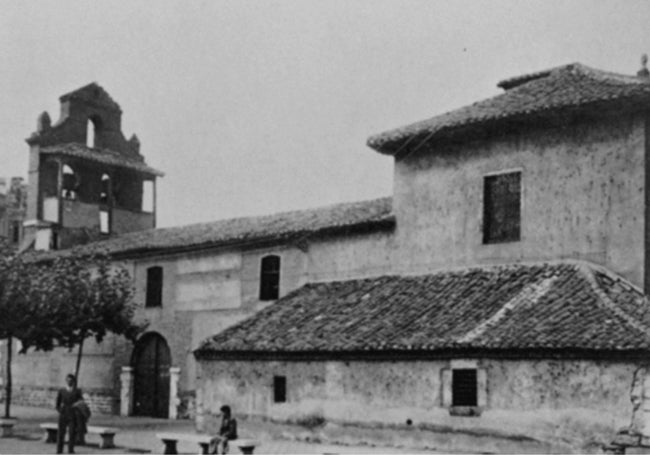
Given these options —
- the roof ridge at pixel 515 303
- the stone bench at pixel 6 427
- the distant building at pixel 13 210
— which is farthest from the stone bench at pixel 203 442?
the distant building at pixel 13 210

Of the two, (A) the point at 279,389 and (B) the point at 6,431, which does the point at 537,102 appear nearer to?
(A) the point at 279,389

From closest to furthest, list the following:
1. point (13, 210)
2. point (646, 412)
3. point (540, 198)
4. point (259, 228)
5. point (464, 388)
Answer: point (646, 412) < point (464, 388) < point (540, 198) < point (259, 228) < point (13, 210)

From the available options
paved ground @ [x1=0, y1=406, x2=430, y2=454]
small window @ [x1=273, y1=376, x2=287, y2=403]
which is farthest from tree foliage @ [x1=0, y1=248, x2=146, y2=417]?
small window @ [x1=273, y1=376, x2=287, y2=403]

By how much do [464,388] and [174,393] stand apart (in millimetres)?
11699

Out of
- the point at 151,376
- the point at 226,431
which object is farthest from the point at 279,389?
the point at 151,376

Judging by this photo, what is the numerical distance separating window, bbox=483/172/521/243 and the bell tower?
1746 centimetres

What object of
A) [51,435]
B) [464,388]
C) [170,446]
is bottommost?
[51,435]

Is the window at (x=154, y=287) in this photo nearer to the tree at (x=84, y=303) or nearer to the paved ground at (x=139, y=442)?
the tree at (x=84, y=303)

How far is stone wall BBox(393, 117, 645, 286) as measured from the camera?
17.9 meters

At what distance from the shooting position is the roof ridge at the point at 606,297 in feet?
50.6

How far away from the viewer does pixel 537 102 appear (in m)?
18.9

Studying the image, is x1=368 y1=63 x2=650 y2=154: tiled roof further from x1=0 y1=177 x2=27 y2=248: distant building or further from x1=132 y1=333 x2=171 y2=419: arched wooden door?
x1=0 y1=177 x2=27 y2=248: distant building

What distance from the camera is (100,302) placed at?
25.8 meters

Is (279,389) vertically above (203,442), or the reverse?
(279,389)
